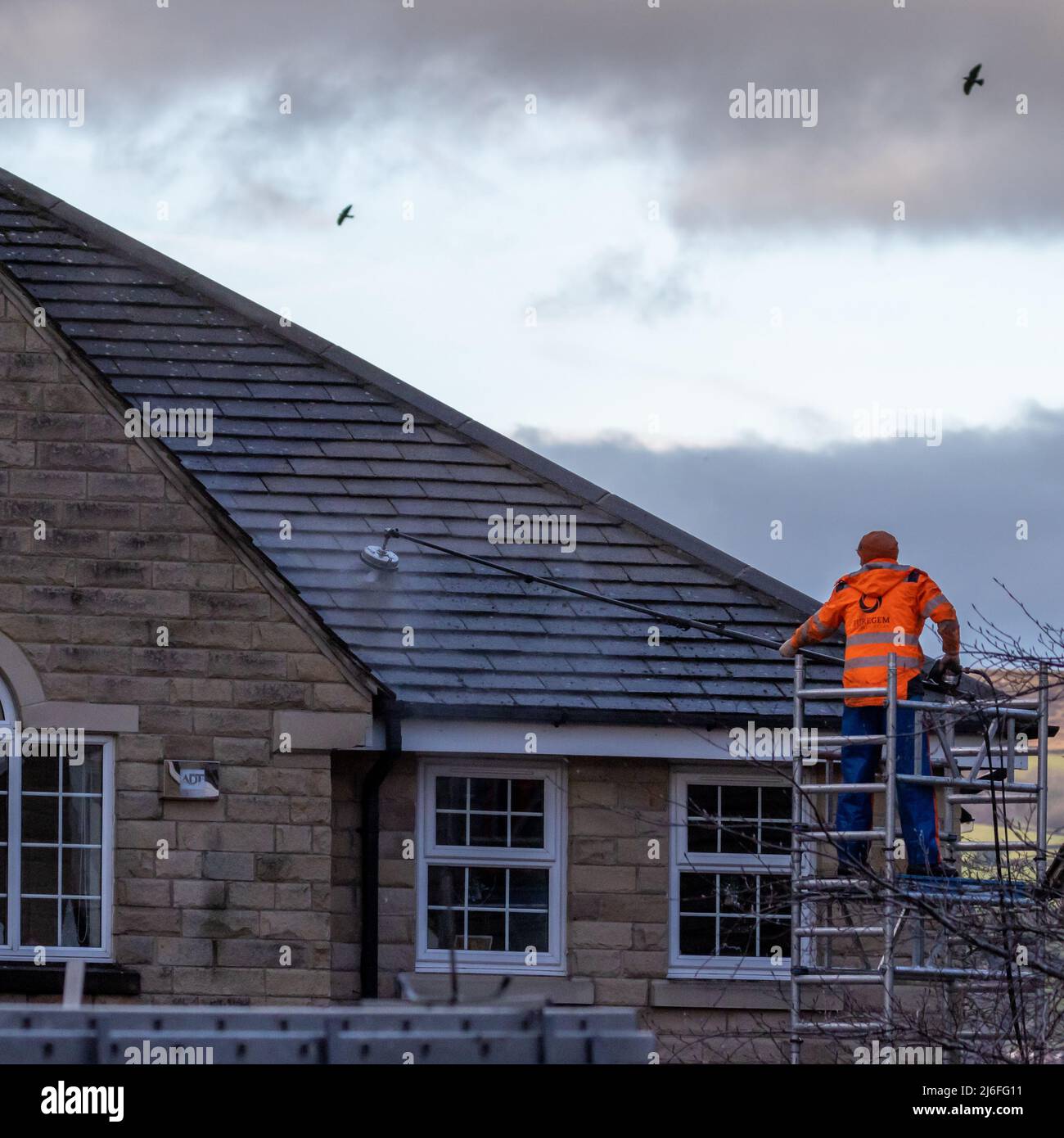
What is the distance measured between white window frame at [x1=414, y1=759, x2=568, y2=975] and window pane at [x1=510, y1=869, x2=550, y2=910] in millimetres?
53

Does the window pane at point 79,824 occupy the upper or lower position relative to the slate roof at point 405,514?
lower

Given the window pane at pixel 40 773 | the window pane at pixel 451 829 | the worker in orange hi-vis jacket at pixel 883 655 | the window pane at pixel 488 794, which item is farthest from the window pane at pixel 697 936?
the window pane at pixel 40 773

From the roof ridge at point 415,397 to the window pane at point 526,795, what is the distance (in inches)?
95.1

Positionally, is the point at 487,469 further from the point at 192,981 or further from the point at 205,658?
the point at 192,981

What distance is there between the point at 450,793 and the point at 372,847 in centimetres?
78

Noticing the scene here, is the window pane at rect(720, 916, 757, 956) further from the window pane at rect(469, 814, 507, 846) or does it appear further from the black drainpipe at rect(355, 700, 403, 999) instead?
the black drainpipe at rect(355, 700, 403, 999)

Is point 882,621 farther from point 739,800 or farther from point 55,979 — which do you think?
point 55,979

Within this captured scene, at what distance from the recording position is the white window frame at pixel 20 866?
10.9 metres

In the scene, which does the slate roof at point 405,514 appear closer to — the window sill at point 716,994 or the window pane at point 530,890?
the window pane at point 530,890

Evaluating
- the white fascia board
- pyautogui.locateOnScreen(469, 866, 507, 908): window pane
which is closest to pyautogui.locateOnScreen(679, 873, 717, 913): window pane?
the white fascia board

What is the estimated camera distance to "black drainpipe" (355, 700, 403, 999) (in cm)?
1166

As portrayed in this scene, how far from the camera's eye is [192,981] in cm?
1096
